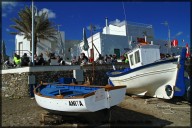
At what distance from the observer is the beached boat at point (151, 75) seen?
12.1 m

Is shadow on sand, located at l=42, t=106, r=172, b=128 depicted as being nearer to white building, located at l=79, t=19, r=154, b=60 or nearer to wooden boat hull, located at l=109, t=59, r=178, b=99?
wooden boat hull, located at l=109, t=59, r=178, b=99

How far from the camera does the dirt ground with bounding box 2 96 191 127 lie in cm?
873

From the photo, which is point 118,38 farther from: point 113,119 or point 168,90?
point 113,119

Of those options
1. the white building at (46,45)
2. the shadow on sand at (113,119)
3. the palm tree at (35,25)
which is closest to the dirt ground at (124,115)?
the shadow on sand at (113,119)

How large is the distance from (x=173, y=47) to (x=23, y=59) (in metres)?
21.5

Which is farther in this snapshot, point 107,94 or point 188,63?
point 188,63

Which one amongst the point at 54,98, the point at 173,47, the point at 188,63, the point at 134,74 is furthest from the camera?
the point at 173,47

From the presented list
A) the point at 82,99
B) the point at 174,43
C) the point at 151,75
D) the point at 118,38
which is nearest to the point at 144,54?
the point at 151,75

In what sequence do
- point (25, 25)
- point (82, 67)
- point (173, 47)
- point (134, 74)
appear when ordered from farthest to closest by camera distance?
point (173, 47), point (25, 25), point (82, 67), point (134, 74)

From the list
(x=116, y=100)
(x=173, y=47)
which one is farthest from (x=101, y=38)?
(x=116, y=100)

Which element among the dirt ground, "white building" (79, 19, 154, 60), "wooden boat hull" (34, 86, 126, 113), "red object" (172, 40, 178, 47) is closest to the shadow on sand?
the dirt ground

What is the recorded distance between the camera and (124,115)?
1022cm

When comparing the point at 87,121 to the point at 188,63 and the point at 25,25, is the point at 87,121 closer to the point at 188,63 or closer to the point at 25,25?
the point at 188,63

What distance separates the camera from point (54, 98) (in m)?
8.32
